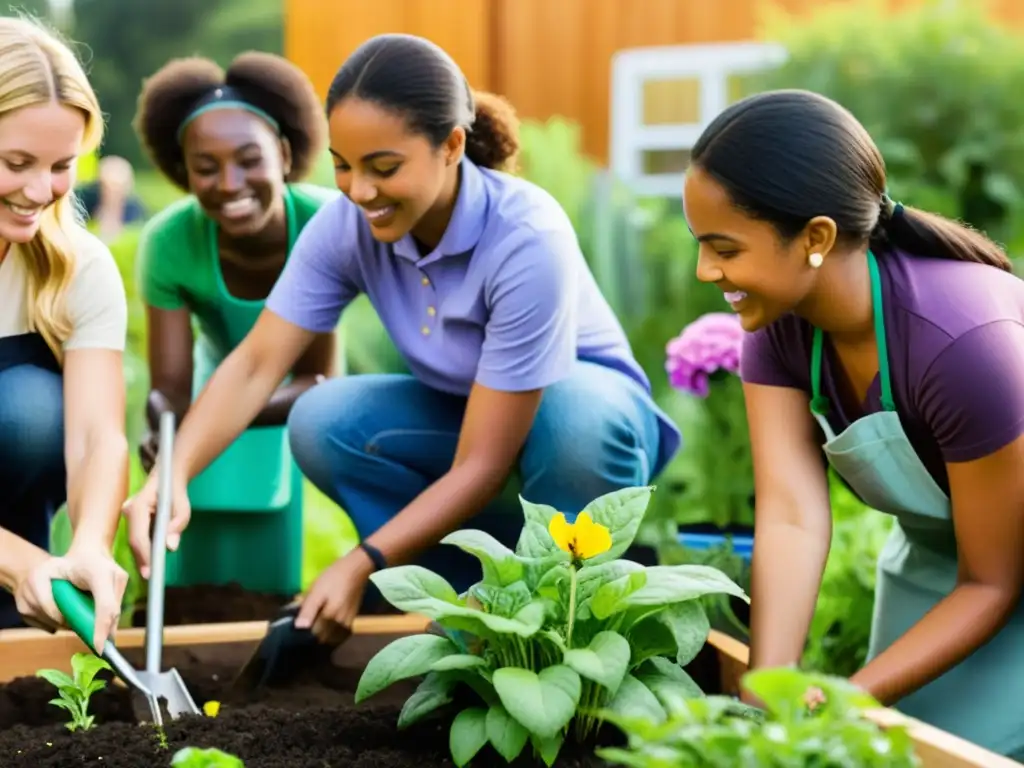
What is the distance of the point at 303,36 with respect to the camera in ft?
23.8

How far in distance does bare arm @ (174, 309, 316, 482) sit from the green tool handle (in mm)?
439

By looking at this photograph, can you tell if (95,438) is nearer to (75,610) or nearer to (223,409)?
(223,409)

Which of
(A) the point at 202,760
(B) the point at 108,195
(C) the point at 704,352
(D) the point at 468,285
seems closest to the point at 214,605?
(D) the point at 468,285

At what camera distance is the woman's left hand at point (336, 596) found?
6.95 feet

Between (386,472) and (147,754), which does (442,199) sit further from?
(147,754)

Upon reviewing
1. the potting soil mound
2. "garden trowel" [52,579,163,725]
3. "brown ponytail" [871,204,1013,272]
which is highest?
"brown ponytail" [871,204,1013,272]

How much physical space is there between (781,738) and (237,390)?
147 centimetres

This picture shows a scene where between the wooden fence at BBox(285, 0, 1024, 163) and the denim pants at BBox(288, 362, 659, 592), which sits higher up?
the wooden fence at BBox(285, 0, 1024, 163)

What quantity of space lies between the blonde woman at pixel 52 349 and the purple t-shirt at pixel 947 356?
1.08 meters

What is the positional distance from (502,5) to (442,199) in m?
5.86

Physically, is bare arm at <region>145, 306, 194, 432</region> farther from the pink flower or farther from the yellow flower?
the yellow flower

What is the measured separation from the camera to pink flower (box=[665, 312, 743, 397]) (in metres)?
3.09

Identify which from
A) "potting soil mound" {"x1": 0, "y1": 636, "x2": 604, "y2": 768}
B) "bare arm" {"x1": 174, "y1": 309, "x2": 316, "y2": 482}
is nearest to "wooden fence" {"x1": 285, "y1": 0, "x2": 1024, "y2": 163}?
"bare arm" {"x1": 174, "y1": 309, "x2": 316, "y2": 482}

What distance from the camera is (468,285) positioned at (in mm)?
2312
